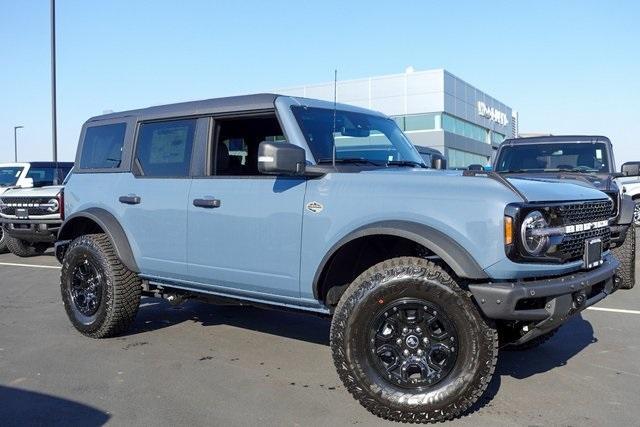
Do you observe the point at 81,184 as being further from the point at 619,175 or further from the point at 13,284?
the point at 619,175

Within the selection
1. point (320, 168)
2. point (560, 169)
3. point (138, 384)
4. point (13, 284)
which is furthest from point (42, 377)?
point (560, 169)

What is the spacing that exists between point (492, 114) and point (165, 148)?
4691cm

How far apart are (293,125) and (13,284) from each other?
241 inches

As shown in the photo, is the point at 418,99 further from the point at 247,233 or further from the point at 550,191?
the point at 550,191

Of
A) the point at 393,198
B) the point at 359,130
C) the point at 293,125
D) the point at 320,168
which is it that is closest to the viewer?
the point at 393,198

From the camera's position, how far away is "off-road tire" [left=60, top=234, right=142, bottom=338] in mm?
5289

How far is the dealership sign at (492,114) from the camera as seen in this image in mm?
45316

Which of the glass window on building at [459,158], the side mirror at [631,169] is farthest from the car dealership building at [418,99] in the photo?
the side mirror at [631,169]

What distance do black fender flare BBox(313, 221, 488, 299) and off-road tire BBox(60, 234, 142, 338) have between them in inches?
92.8

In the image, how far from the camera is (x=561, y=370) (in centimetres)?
455

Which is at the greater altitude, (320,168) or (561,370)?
(320,168)

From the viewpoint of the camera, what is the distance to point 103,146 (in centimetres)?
579

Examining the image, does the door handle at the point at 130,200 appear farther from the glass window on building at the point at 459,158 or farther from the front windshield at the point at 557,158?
the glass window on building at the point at 459,158

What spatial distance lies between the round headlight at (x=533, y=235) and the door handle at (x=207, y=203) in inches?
85.9
